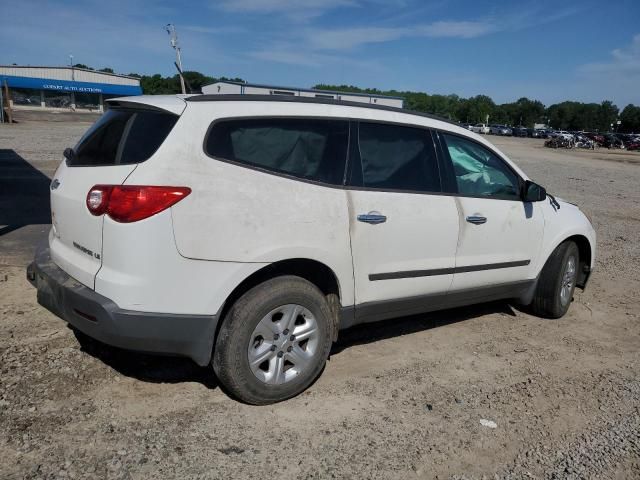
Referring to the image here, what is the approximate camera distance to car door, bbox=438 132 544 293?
4.38 meters

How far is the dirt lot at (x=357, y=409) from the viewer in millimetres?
2928

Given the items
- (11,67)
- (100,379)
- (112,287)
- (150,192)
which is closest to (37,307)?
(100,379)

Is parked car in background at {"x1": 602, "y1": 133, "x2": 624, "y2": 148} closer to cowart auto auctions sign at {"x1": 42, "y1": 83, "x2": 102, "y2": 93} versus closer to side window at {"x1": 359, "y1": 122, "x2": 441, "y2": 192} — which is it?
cowart auto auctions sign at {"x1": 42, "y1": 83, "x2": 102, "y2": 93}

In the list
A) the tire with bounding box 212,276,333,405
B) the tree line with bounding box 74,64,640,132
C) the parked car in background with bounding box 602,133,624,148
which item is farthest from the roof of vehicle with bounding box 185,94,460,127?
the tree line with bounding box 74,64,640,132

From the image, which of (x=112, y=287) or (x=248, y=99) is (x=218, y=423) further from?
(x=248, y=99)

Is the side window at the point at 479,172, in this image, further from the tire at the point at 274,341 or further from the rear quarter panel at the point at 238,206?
the tire at the point at 274,341

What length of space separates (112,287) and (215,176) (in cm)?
82

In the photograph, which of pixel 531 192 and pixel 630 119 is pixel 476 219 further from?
pixel 630 119

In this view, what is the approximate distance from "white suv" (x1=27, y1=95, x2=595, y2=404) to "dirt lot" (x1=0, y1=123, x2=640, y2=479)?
383 mm

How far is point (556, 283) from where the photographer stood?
525 cm

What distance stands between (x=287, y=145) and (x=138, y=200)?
102 centimetres

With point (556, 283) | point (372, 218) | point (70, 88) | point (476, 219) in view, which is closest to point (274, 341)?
point (372, 218)

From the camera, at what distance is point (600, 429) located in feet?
11.4

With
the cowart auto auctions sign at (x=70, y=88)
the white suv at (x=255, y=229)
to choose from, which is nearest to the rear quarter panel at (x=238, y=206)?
the white suv at (x=255, y=229)
